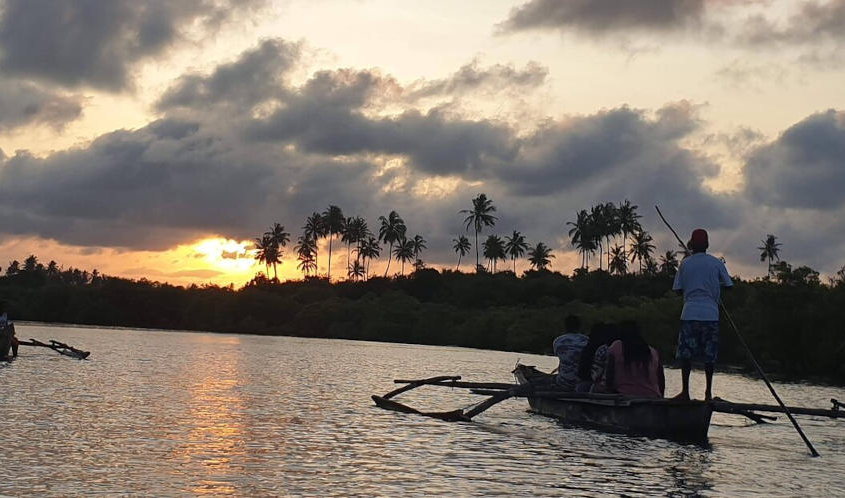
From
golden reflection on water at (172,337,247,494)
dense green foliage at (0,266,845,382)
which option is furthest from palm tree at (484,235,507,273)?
golden reflection on water at (172,337,247,494)

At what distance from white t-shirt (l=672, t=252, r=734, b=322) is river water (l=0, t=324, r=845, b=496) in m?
2.65

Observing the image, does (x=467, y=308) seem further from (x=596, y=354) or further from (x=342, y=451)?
(x=342, y=451)

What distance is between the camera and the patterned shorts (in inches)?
637

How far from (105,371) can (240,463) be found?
24.7 metres

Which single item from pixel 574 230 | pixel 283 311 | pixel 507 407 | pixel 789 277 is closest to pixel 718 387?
pixel 507 407

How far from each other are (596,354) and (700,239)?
529 centimetres

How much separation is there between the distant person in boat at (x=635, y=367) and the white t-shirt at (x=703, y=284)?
3.06 m

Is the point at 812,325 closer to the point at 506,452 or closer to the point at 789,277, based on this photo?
the point at 789,277

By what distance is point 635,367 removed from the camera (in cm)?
1944

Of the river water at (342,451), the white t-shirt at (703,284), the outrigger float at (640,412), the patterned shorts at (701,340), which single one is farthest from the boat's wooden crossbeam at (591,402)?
the white t-shirt at (703,284)

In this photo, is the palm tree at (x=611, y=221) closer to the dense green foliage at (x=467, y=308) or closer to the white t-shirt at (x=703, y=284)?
the dense green foliage at (x=467, y=308)

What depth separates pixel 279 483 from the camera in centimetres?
1319

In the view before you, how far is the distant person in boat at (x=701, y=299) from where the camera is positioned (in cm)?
1614

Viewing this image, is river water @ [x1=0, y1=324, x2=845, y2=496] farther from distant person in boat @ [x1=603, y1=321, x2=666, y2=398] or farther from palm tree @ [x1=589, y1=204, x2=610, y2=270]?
palm tree @ [x1=589, y1=204, x2=610, y2=270]
